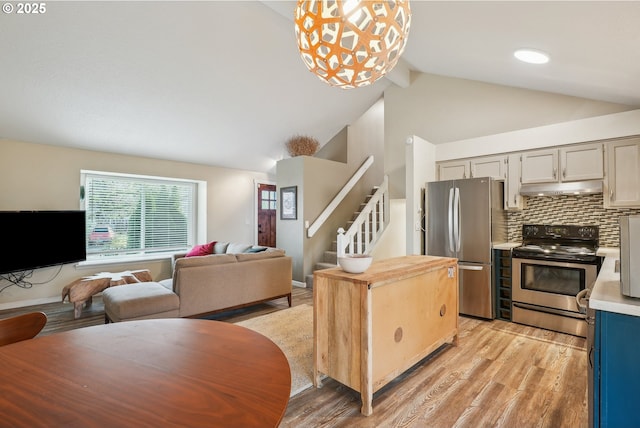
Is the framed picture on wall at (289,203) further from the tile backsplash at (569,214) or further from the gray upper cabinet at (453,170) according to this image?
the tile backsplash at (569,214)

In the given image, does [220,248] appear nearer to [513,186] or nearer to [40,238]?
[40,238]

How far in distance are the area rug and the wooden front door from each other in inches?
123

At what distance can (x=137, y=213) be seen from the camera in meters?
5.56

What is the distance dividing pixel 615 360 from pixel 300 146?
203 inches

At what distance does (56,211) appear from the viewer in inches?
161

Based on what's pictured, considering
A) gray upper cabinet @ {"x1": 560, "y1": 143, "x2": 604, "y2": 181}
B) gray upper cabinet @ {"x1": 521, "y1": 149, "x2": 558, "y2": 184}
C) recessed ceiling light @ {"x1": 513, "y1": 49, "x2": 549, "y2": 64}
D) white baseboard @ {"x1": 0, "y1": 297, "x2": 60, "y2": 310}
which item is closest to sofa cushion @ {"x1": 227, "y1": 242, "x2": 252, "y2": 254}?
white baseboard @ {"x1": 0, "y1": 297, "x2": 60, "y2": 310}

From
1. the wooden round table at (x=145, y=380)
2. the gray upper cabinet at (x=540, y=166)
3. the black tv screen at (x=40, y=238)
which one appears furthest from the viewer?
the black tv screen at (x=40, y=238)

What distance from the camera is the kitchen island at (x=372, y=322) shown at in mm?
1908

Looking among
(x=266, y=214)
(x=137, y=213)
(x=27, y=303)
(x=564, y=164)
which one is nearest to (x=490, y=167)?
(x=564, y=164)

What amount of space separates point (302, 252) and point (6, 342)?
14.0 ft

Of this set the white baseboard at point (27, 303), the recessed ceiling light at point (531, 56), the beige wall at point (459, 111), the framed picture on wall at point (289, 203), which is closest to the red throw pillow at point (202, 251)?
the framed picture on wall at point (289, 203)

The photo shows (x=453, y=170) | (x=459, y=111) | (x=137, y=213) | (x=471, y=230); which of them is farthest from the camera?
(x=137, y=213)

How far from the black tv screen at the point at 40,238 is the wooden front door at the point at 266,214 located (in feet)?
11.0

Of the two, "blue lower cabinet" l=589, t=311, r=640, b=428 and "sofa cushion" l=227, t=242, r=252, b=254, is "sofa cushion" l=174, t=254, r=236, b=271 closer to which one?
"sofa cushion" l=227, t=242, r=252, b=254
